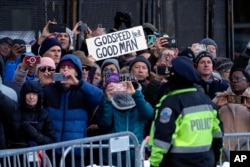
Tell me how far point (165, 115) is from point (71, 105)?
177 centimetres

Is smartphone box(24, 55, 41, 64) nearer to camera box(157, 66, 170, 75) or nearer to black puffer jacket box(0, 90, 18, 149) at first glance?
black puffer jacket box(0, 90, 18, 149)

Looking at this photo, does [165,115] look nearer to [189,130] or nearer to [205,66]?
[189,130]

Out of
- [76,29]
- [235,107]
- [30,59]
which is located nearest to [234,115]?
[235,107]

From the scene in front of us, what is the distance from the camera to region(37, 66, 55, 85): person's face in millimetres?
11180

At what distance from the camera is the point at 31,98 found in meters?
10.4

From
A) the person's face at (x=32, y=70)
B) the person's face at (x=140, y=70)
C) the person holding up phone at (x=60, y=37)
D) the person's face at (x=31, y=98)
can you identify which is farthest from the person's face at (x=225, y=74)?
the person's face at (x=31, y=98)

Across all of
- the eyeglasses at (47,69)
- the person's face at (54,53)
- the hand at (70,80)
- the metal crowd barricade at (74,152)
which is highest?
the person's face at (54,53)

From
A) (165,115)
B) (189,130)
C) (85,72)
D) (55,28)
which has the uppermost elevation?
(55,28)

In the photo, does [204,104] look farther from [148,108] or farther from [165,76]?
[165,76]

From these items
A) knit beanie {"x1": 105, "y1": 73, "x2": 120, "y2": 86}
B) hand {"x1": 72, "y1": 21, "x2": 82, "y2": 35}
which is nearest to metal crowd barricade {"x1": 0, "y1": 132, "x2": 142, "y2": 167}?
knit beanie {"x1": 105, "y1": 73, "x2": 120, "y2": 86}

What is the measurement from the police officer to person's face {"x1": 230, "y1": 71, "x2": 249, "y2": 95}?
2275 millimetres

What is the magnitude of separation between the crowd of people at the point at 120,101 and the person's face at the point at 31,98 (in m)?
0.01

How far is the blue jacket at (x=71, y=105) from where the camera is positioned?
1055 cm

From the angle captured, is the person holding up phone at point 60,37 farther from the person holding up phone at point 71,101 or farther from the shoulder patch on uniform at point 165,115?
the shoulder patch on uniform at point 165,115
